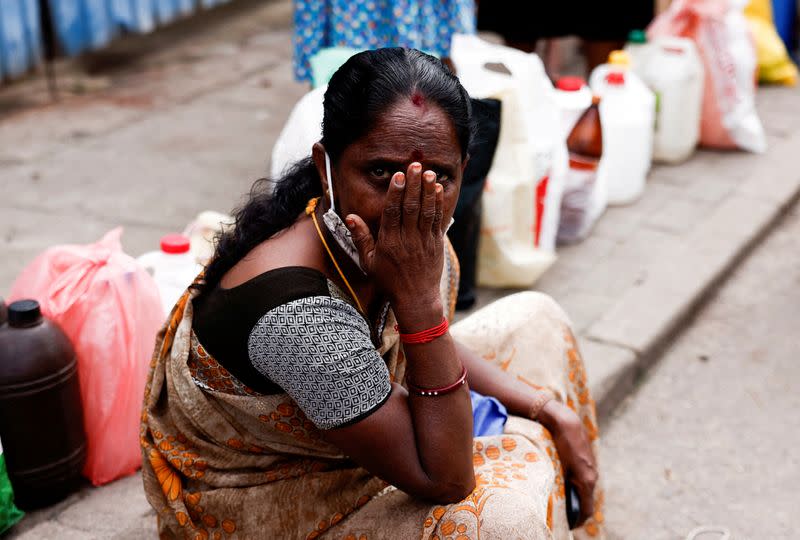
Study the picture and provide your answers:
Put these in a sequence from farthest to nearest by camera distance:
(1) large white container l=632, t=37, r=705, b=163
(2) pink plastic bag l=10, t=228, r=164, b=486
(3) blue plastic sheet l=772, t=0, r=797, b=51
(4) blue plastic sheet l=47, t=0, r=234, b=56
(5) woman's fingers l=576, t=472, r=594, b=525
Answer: (3) blue plastic sheet l=772, t=0, r=797, b=51
(4) blue plastic sheet l=47, t=0, r=234, b=56
(1) large white container l=632, t=37, r=705, b=163
(2) pink plastic bag l=10, t=228, r=164, b=486
(5) woman's fingers l=576, t=472, r=594, b=525

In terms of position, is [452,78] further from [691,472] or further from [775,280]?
[775,280]

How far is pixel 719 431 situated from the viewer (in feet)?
10.2

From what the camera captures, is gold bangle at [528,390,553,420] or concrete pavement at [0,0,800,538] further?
concrete pavement at [0,0,800,538]

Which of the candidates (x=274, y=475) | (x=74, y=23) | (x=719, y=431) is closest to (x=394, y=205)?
(x=274, y=475)

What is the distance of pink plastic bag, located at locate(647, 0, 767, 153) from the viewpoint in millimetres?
4867

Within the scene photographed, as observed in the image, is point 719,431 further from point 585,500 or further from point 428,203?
point 428,203

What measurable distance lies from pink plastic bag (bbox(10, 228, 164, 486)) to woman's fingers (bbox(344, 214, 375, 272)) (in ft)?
3.17

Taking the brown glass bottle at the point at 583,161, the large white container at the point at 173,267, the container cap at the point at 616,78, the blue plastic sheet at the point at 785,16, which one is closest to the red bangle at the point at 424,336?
the large white container at the point at 173,267

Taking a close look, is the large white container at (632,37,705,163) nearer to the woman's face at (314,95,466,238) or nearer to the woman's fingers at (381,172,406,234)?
the woman's face at (314,95,466,238)

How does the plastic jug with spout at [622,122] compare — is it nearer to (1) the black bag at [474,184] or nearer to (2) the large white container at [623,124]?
(2) the large white container at [623,124]

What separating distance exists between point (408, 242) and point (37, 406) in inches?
42.9

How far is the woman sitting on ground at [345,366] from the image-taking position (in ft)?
5.43

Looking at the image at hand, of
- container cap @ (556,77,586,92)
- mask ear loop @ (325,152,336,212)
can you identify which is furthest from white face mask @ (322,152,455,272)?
container cap @ (556,77,586,92)

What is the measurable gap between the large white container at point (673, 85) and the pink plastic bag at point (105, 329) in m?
3.02
